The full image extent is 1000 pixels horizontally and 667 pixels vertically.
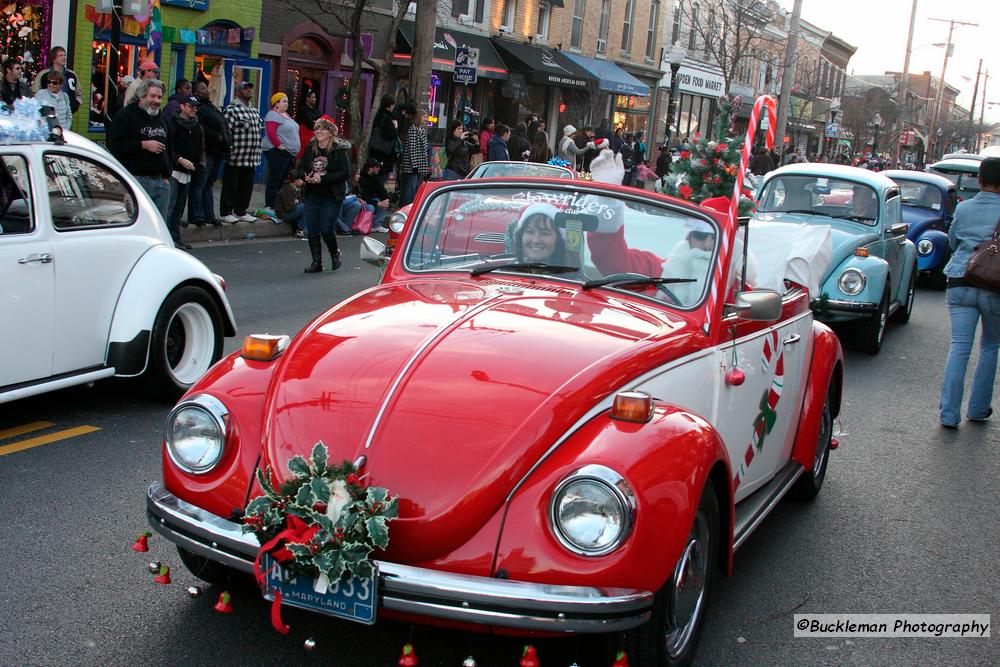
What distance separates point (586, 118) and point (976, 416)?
96.7ft

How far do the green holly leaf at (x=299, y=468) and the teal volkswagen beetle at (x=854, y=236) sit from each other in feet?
25.5

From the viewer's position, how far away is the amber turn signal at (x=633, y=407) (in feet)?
11.6

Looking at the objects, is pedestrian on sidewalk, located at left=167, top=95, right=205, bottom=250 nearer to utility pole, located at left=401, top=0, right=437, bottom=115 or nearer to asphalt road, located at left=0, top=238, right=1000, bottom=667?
asphalt road, located at left=0, top=238, right=1000, bottom=667

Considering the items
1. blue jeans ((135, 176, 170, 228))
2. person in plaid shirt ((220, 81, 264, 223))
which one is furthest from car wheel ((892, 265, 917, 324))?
person in plaid shirt ((220, 81, 264, 223))

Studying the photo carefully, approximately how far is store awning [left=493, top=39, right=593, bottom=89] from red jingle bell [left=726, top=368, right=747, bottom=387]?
2973 centimetres

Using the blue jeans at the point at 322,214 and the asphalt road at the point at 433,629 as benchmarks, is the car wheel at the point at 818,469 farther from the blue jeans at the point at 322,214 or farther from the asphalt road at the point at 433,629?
the blue jeans at the point at 322,214

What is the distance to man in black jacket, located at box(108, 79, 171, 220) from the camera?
11.3 metres

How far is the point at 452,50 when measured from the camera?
96.7 ft

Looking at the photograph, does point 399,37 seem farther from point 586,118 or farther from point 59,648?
point 59,648

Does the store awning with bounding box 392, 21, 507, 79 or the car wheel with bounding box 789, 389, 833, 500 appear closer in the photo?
the car wheel with bounding box 789, 389, 833, 500

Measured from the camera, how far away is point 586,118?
36.6 meters

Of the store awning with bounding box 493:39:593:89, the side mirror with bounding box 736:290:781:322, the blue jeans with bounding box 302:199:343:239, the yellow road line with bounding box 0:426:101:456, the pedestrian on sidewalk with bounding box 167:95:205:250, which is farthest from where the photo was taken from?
the store awning with bounding box 493:39:593:89

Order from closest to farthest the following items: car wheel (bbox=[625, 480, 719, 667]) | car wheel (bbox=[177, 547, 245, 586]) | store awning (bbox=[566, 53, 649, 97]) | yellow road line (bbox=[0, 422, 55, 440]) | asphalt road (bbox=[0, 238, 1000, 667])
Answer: car wheel (bbox=[625, 480, 719, 667])
asphalt road (bbox=[0, 238, 1000, 667])
car wheel (bbox=[177, 547, 245, 586])
yellow road line (bbox=[0, 422, 55, 440])
store awning (bbox=[566, 53, 649, 97])

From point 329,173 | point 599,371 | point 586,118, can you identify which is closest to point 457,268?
point 599,371
